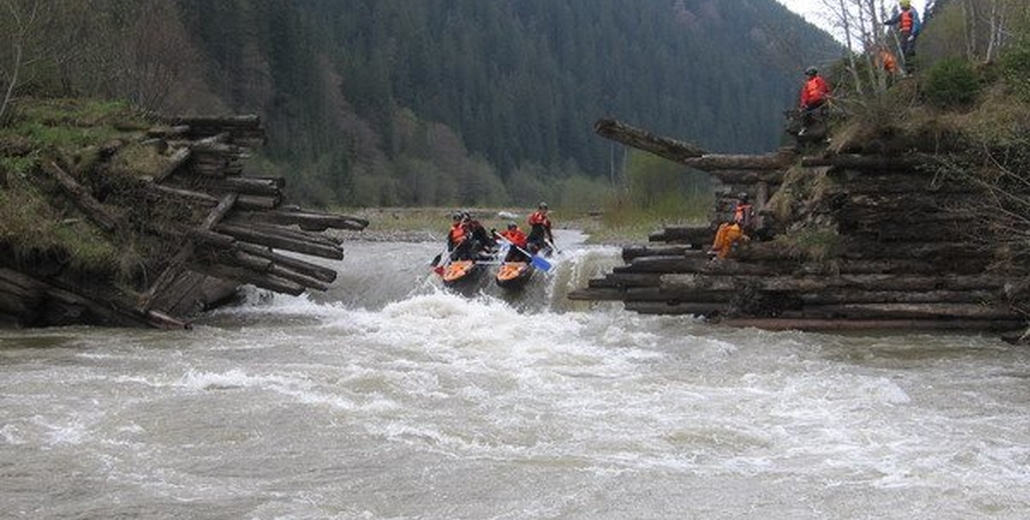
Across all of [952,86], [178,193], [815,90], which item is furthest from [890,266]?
[178,193]

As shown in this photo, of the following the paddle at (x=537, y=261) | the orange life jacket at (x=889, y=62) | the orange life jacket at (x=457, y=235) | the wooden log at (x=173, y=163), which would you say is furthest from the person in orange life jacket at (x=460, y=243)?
the orange life jacket at (x=889, y=62)

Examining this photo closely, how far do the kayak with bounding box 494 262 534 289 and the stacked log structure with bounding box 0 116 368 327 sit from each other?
9.71 ft

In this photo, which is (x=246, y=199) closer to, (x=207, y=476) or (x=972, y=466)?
(x=207, y=476)

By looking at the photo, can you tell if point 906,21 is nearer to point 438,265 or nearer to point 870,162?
point 870,162

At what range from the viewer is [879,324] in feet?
55.7

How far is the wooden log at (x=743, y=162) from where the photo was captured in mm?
19906

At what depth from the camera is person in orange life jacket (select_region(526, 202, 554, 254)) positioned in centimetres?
2267

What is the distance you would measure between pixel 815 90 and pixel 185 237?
35.6ft

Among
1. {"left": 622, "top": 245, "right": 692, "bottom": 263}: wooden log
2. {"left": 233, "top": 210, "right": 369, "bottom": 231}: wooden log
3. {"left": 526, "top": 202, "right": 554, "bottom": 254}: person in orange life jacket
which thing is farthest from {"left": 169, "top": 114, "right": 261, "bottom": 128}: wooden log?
{"left": 622, "top": 245, "right": 692, "bottom": 263}: wooden log

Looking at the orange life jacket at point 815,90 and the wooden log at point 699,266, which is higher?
the orange life jacket at point 815,90

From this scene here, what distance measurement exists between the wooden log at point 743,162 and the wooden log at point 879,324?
11.8 feet

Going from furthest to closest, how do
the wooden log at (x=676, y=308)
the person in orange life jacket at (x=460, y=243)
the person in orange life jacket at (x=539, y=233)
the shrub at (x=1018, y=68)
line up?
1. the person in orange life jacket at (x=539, y=233)
2. the person in orange life jacket at (x=460, y=243)
3. the wooden log at (x=676, y=308)
4. the shrub at (x=1018, y=68)

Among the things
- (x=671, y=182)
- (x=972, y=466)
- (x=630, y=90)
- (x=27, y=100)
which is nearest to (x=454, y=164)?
(x=630, y=90)

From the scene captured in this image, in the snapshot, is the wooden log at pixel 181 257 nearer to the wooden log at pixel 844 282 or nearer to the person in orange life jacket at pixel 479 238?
the person in orange life jacket at pixel 479 238
